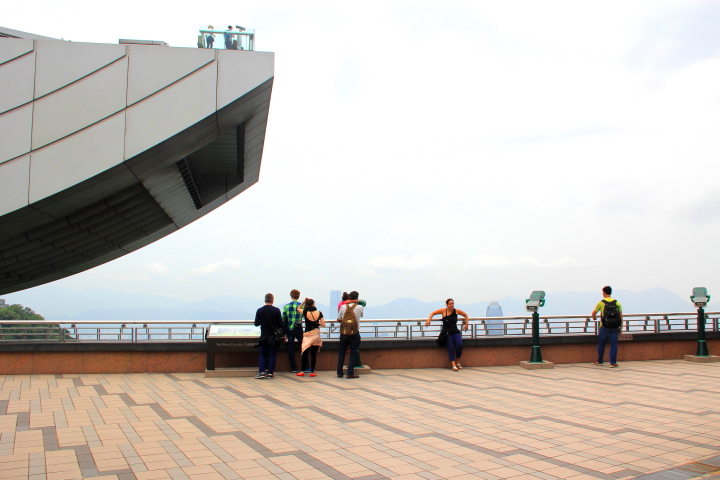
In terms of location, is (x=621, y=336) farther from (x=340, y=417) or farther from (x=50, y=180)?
(x=50, y=180)

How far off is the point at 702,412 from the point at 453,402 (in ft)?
11.2

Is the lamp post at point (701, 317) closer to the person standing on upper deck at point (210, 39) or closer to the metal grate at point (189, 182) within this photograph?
the person standing on upper deck at point (210, 39)

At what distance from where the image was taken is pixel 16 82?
1680 centimetres

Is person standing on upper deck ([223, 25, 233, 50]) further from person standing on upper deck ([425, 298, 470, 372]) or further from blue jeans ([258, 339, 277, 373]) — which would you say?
person standing on upper deck ([425, 298, 470, 372])

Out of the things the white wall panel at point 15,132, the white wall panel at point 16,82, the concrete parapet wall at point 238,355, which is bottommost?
the concrete parapet wall at point 238,355

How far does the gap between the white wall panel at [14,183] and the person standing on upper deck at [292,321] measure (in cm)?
1080

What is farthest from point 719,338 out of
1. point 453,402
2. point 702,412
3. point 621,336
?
point 453,402

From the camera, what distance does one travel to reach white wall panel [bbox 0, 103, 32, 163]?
16703 mm

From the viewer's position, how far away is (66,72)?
Result: 16.9 metres

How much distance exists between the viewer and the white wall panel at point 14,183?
16.9 m

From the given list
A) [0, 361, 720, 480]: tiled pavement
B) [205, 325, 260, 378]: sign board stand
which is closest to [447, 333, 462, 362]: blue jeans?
[0, 361, 720, 480]: tiled pavement

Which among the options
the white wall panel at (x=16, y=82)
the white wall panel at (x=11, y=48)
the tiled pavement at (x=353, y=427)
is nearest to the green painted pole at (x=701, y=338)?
the tiled pavement at (x=353, y=427)

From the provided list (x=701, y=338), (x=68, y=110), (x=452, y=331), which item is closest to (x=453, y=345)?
(x=452, y=331)

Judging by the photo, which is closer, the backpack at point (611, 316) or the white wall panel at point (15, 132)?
the backpack at point (611, 316)
